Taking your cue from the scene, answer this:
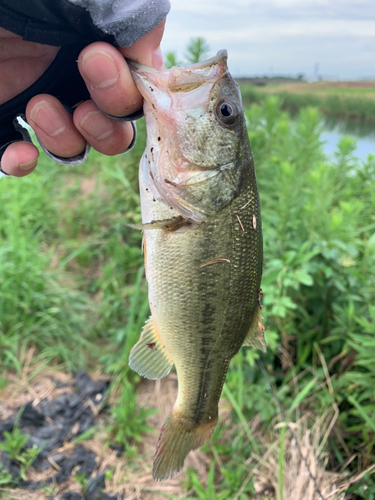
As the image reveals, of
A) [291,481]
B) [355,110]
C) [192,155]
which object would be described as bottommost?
[291,481]

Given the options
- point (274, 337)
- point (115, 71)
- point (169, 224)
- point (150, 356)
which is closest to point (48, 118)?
point (115, 71)

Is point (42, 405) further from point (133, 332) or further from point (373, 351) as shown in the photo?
point (373, 351)

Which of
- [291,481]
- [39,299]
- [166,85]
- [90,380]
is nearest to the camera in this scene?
[166,85]

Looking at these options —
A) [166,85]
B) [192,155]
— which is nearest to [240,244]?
[192,155]

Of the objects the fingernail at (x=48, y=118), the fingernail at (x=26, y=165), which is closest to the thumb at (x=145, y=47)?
the fingernail at (x=48, y=118)

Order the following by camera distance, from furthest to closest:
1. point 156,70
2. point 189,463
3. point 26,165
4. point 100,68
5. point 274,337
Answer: point 189,463, point 274,337, point 26,165, point 156,70, point 100,68

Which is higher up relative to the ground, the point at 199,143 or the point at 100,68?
the point at 100,68

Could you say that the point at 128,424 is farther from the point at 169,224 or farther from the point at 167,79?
the point at 167,79
